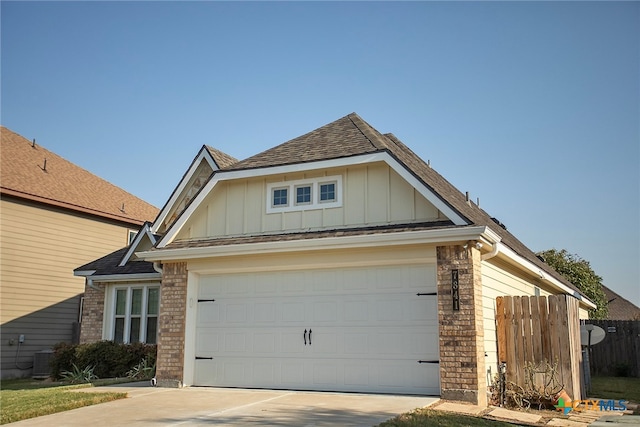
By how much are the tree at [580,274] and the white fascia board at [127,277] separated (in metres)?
20.0

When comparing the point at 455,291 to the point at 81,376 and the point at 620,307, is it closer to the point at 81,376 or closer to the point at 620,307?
the point at 81,376

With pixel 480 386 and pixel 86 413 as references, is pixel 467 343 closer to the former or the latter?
pixel 480 386

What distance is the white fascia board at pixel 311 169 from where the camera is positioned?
36.0 feet

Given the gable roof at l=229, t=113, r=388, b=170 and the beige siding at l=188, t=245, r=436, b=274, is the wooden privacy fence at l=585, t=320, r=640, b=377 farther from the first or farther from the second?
the beige siding at l=188, t=245, r=436, b=274

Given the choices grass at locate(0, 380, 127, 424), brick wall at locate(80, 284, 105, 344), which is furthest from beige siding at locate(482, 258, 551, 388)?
brick wall at locate(80, 284, 105, 344)

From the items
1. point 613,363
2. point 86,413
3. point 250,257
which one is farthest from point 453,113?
point 613,363

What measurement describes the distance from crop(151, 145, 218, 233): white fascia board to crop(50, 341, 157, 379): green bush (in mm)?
3365

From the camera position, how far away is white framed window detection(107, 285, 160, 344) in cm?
1706

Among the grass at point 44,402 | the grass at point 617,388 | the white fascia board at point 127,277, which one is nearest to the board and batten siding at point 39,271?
the white fascia board at point 127,277

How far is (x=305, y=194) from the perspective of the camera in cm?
1264

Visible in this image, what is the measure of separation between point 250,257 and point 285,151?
103 inches

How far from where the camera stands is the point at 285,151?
13.6 meters

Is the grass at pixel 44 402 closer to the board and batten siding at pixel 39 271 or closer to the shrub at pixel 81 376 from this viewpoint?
the shrub at pixel 81 376

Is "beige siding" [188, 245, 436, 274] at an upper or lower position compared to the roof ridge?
lower
